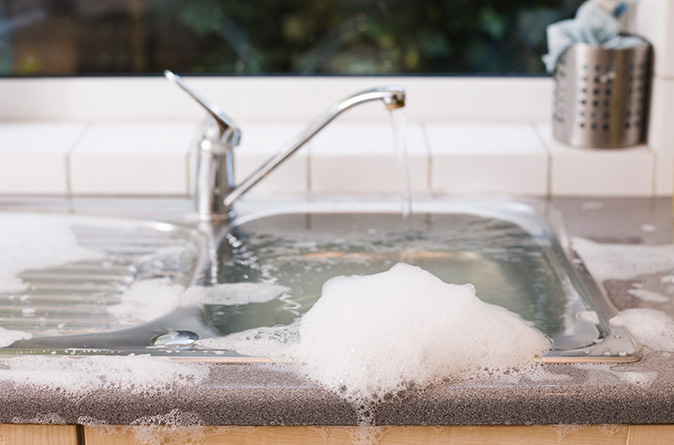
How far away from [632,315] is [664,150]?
597 millimetres

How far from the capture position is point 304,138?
146 centimetres

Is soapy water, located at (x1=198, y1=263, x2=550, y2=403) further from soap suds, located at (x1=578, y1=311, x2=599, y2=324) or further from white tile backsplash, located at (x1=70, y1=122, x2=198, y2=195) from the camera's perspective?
white tile backsplash, located at (x1=70, y1=122, x2=198, y2=195)

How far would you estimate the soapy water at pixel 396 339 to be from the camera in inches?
38.5

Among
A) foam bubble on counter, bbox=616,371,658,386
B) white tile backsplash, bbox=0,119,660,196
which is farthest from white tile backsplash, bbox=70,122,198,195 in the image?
foam bubble on counter, bbox=616,371,658,386

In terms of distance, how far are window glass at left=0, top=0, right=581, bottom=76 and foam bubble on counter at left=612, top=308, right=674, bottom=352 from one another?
890mm

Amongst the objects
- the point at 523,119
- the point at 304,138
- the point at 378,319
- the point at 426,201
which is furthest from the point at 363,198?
the point at 378,319

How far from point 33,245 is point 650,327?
3.17ft

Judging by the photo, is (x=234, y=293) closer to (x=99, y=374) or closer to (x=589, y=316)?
(x=99, y=374)

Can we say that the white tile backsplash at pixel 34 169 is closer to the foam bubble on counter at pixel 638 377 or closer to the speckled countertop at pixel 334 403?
the speckled countertop at pixel 334 403

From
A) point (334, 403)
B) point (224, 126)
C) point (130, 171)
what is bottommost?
point (334, 403)

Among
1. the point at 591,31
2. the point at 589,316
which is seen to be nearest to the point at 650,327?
the point at 589,316

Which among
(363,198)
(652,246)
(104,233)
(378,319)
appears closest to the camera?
(378,319)

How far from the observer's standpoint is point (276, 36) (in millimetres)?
1930

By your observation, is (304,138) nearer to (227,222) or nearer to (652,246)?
(227,222)
